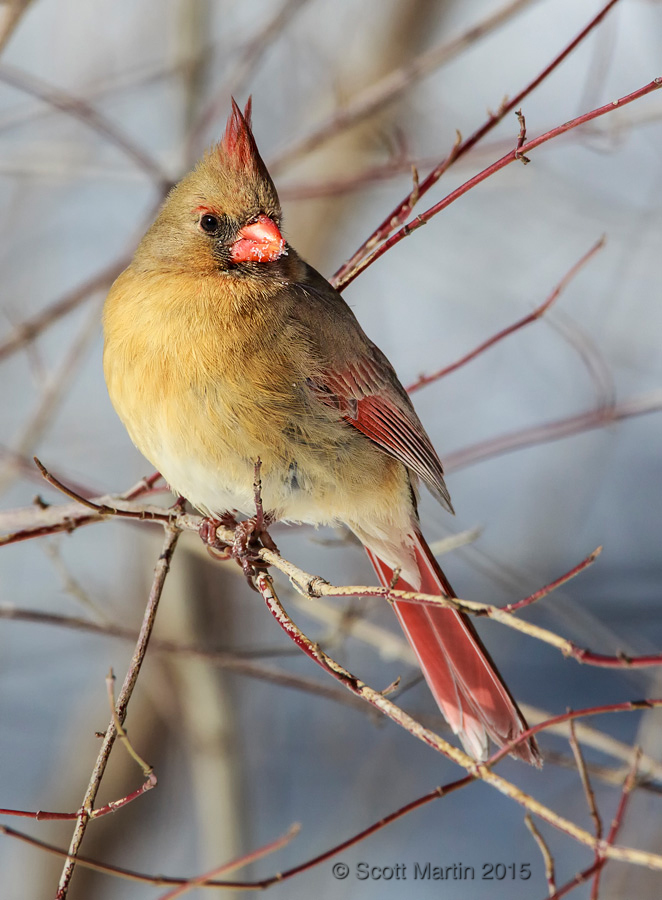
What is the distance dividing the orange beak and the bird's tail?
0.84 meters

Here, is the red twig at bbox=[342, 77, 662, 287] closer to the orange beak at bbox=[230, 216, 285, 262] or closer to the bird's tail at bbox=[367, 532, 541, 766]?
the orange beak at bbox=[230, 216, 285, 262]

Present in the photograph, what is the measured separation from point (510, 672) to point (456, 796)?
749 millimetres

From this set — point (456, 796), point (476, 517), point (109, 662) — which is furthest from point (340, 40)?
point (456, 796)

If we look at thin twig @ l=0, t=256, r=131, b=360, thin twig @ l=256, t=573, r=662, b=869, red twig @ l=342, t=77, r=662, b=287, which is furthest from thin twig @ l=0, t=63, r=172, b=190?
thin twig @ l=256, t=573, r=662, b=869

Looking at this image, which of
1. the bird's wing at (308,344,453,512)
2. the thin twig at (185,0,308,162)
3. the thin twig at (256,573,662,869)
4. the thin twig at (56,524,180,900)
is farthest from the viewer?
the thin twig at (185,0,308,162)

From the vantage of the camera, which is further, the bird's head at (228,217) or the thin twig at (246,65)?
the thin twig at (246,65)

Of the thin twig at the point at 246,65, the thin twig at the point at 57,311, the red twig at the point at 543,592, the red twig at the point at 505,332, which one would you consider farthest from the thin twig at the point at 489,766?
the thin twig at the point at 246,65

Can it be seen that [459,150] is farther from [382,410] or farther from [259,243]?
[382,410]

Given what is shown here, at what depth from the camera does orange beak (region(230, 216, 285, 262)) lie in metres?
2.28

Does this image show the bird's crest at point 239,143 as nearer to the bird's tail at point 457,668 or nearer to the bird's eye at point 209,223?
the bird's eye at point 209,223

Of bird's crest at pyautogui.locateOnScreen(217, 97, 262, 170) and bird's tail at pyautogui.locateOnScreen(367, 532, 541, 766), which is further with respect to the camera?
bird's tail at pyautogui.locateOnScreen(367, 532, 541, 766)

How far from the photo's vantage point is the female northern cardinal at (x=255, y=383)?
221 cm

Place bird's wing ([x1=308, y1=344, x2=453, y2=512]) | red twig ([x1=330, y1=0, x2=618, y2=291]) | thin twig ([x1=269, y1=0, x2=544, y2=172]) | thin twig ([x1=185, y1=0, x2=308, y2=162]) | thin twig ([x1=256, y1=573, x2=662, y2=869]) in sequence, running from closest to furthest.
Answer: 1. thin twig ([x1=256, y1=573, x2=662, y2=869])
2. red twig ([x1=330, y1=0, x2=618, y2=291])
3. bird's wing ([x1=308, y1=344, x2=453, y2=512])
4. thin twig ([x1=269, y1=0, x2=544, y2=172])
5. thin twig ([x1=185, y1=0, x2=308, y2=162])

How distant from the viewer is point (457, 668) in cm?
257
